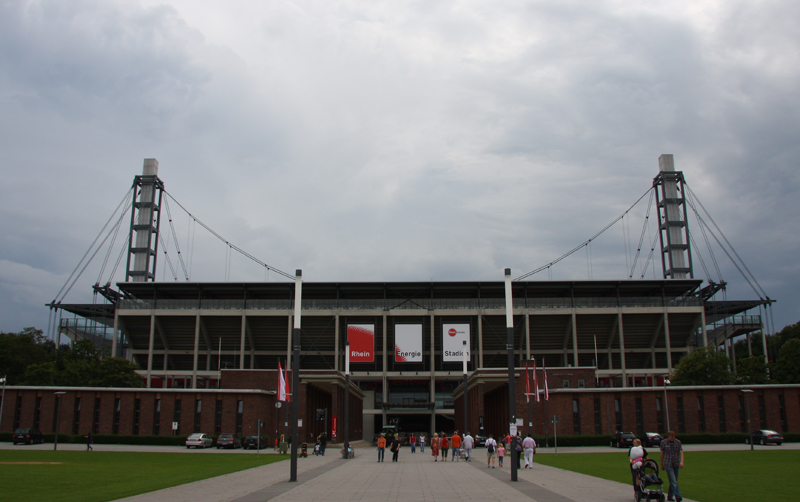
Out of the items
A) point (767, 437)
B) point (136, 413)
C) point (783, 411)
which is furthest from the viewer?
point (136, 413)

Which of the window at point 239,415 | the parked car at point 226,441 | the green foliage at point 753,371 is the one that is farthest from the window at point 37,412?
the green foliage at point 753,371

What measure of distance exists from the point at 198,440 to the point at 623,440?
112ft

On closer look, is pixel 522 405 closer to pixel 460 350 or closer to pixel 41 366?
pixel 460 350

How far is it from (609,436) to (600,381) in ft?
151

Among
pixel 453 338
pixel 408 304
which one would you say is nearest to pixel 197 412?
pixel 453 338

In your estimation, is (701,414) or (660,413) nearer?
(701,414)

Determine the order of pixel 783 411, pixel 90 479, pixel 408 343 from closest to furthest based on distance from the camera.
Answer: pixel 90 479 → pixel 783 411 → pixel 408 343

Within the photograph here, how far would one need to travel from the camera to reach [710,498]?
1627cm

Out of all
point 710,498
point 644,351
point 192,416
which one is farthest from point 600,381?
point 710,498

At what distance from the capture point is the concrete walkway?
671 inches

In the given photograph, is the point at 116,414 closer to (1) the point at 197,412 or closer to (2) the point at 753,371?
(1) the point at 197,412

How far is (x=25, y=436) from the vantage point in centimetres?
4847

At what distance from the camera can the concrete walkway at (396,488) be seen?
17047mm

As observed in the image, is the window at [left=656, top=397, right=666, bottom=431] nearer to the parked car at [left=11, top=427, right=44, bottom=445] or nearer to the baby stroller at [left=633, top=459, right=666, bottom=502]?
the baby stroller at [left=633, top=459, right=666, bottom=502]
